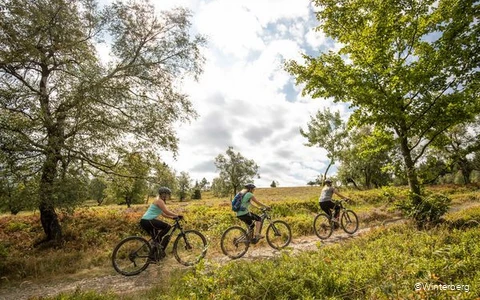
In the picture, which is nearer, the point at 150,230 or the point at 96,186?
the point at 150,230

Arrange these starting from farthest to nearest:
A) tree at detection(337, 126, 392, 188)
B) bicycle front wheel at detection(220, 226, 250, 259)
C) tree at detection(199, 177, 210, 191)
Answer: tree at detection(199, 177, 210, 191) → tree at detection(337, 126, 392, 188) → bicycle front wheel at detection(220, 226, 250, 259)

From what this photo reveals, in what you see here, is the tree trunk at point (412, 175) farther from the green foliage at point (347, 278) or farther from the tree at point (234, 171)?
the tree at point (234, 171)

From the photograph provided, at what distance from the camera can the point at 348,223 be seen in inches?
507

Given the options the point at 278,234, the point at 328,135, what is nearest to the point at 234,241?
the point at 278,234

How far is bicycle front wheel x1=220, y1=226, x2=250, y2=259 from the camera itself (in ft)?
32.3

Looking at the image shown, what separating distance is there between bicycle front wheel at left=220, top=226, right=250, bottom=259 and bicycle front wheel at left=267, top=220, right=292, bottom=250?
48.1 inches

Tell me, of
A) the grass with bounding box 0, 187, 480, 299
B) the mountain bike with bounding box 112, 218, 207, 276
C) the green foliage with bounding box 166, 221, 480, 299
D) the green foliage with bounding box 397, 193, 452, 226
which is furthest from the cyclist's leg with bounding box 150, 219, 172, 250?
the green foliage with bounding box 397, 193, 452, 226

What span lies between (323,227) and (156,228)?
25.5 ft

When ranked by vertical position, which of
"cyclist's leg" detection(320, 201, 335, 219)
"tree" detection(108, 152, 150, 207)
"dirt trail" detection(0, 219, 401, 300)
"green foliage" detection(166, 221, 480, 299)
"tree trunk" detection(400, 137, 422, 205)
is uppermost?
"tree" detection(108, 152, 150, 207)

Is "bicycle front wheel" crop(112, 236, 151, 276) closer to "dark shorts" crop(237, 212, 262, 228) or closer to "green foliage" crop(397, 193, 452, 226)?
"dark shorts" crop(237, 212, 262, 228)

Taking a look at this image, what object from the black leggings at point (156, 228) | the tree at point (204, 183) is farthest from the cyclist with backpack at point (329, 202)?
the tree at point (204, 183)

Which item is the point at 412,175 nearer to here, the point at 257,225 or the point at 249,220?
the point at 257,225

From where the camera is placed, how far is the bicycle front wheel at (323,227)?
12.3m

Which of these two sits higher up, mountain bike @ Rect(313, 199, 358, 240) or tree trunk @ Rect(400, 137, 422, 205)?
Result: tree trunk @ Rect(400, 137, 422, 205)
